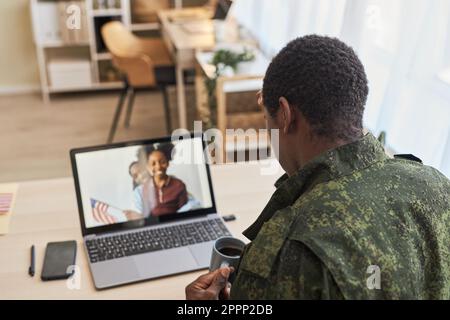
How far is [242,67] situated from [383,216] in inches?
90.1

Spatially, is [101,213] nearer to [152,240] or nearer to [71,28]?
[152,240]

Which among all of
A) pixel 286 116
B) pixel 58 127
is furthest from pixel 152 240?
pixel 58 127

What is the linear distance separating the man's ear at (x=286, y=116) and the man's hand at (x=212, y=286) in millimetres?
334

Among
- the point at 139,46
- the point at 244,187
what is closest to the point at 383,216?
the point at 244,187

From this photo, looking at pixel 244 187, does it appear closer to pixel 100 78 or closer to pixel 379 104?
pixel 379 104

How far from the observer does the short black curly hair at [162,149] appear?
157 centimetres

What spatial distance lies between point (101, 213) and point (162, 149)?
0.79 feet

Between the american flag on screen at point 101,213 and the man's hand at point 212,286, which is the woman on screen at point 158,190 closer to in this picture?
the american flag on screen at point 101,213

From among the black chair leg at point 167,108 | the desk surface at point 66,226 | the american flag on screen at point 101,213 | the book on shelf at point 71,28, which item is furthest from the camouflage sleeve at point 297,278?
the book on shelf at point 71,28

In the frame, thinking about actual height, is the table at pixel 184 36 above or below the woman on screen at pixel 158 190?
below

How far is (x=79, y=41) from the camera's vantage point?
4.61 metres

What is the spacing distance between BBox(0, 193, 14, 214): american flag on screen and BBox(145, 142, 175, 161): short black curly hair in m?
0.46

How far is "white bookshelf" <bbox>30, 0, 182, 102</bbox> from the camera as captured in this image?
4543 millimetres

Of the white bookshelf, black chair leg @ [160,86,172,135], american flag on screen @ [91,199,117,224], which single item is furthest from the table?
american flag on screen @ [91,199,117,224]
